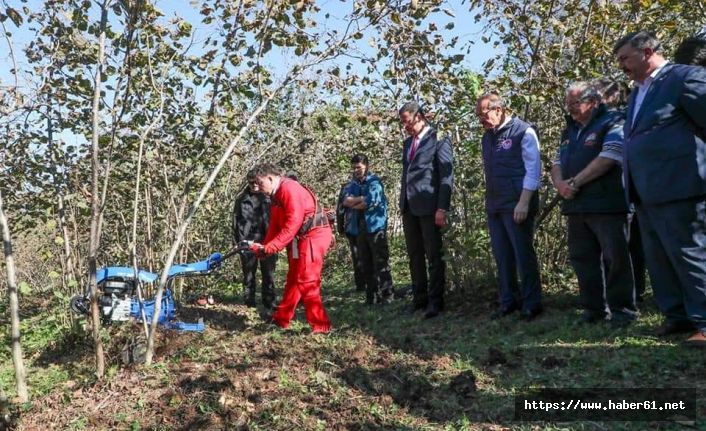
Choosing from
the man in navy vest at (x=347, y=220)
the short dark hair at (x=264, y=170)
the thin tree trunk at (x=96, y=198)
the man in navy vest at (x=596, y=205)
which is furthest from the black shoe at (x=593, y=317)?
the thin tree trunk at (x=96, y=198)

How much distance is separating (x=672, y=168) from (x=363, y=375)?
2.29 meters

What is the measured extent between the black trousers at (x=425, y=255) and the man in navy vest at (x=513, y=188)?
650 mm

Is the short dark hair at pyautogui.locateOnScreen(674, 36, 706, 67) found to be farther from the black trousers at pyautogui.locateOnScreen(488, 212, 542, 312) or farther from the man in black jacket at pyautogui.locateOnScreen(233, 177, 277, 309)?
the man in black jacket at pyautogui.locateOnScreen(233, 177, 277, 309)

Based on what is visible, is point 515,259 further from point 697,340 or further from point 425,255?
point 697,340

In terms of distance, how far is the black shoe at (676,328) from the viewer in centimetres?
373

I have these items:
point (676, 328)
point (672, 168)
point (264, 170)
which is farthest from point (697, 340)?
point (264, 170)

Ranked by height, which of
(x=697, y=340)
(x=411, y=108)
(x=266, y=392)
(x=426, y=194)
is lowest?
(x=266, y=392)

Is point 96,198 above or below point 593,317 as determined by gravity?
above

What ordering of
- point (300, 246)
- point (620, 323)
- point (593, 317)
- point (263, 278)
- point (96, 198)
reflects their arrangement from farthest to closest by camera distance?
point (263, 278) → point (300, 246) → point (593, 317) → point (620, 323) → point (96, 198)

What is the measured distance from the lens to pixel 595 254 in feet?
14.4

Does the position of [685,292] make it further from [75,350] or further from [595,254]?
[75,350]

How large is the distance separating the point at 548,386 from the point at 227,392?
1903mm

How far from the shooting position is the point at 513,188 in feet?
15.8

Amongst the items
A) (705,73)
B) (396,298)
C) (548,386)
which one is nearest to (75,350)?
(396,298)
